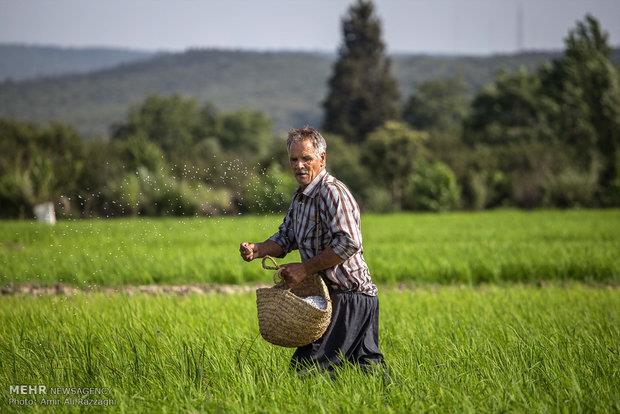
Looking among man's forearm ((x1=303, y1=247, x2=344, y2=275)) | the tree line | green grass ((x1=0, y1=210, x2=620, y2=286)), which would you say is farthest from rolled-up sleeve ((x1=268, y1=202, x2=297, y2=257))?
green grass ((x1=0, y1=210, x2=620, y2=286))

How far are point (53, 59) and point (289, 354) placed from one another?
133321 mm

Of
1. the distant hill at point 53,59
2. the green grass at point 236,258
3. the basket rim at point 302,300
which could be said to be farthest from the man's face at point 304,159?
the distant hill at point 53,59

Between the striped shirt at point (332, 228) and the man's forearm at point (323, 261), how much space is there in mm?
26

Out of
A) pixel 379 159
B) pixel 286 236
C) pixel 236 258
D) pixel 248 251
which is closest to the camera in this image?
pixel 248 251

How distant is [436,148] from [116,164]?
17.5 metres

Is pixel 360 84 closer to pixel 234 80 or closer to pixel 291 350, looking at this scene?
pixel 291 350

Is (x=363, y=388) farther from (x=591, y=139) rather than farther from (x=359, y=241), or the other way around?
(x=591, y=139)

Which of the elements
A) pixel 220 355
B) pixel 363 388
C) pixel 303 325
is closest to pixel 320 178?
pixel 303 325

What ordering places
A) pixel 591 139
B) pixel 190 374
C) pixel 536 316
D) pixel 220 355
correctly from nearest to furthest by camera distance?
pixel 190 374 < pixel 220 355 < pixel 536 316 < pixel 591 139

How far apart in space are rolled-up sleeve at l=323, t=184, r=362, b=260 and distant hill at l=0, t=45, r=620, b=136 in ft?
405

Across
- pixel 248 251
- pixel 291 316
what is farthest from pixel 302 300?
pixel 248 251

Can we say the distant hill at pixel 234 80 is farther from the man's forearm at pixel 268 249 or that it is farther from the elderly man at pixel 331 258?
the elderly man at pixel 331 258

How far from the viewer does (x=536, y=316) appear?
6758mm

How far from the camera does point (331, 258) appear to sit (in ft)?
13.2
